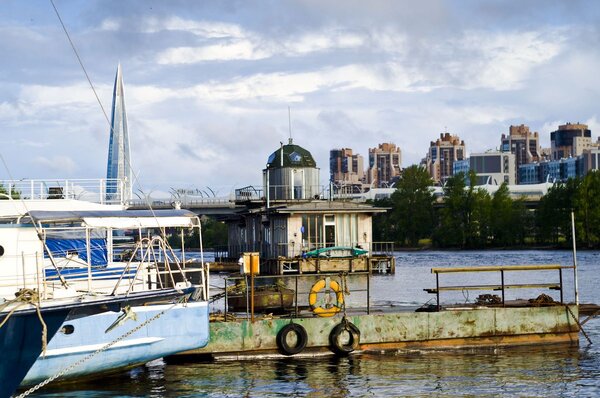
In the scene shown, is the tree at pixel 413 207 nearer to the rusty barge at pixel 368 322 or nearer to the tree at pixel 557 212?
the tree at pixel 557 212

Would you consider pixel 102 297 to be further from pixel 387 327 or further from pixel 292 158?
pixel 292 158

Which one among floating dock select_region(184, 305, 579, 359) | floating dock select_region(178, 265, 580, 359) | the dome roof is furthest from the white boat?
the dome roof

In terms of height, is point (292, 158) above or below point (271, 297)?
above

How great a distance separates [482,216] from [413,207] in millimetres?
13882

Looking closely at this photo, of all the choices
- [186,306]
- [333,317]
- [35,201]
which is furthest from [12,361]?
[333,317]

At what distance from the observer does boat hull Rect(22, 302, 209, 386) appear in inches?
992

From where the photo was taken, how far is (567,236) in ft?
459

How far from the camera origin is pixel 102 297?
25.5 meters

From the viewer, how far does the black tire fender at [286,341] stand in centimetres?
2984

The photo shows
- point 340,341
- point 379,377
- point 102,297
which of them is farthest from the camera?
point 340,341

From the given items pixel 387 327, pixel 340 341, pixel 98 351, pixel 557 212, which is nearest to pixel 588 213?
pixel 557 212

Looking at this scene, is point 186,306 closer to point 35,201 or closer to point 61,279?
point 61,279

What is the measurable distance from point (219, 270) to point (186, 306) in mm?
60081

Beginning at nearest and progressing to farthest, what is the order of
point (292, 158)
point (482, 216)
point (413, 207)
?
point (292, 158)
point (482, 216)
point (413, 207)
